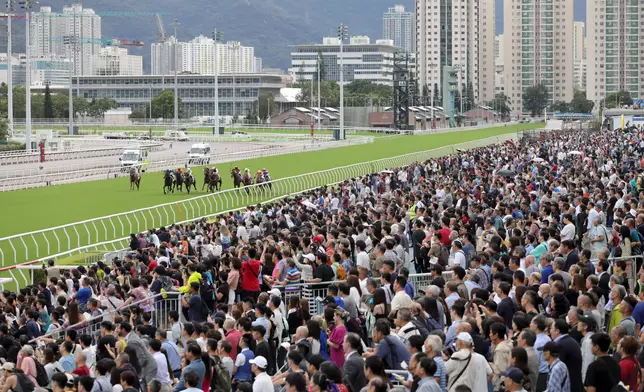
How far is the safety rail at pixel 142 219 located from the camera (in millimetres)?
24531

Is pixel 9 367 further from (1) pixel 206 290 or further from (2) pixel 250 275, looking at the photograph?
(2) pixel 250 275

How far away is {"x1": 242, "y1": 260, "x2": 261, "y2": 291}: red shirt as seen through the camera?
541 inches

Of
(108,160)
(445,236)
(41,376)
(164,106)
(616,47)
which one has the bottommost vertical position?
(41,376)

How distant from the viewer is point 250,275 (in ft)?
45.2

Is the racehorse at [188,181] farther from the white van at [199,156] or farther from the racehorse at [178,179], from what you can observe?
the white van at [199,156]

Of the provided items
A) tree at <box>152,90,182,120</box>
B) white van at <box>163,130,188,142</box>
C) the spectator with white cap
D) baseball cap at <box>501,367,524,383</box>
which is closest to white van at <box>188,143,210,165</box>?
white van at <box>163,130,188,142</box>

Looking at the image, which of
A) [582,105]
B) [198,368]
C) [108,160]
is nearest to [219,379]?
[198,368]

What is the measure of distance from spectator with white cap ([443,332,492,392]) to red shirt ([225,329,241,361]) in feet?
7.77

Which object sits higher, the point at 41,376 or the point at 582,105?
the point at 582,105

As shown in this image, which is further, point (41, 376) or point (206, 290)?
point (206, 290)

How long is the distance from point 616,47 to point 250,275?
17240 centimetres

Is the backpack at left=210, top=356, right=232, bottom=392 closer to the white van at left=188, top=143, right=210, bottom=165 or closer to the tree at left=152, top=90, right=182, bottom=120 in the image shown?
the white van at left=188, top=143, right=210, bottom=165

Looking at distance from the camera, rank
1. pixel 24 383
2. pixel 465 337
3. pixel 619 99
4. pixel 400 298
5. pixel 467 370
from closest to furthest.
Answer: pixel 467 370
pixel 465 337
pixel 24 383
pixel 400 298
pixel 619 99

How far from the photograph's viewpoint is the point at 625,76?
178 m
